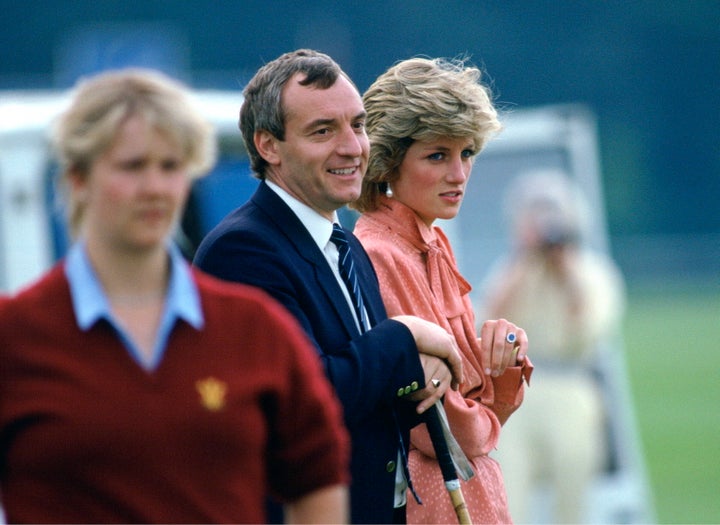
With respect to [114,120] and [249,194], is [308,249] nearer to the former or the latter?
[114,120]

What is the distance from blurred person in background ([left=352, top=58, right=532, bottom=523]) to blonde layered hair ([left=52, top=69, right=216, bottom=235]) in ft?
4.29

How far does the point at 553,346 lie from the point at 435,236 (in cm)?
429

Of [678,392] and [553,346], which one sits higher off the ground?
[678,392]

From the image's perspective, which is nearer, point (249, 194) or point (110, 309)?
point (110, 309)

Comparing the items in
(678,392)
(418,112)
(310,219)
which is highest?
(678,392)

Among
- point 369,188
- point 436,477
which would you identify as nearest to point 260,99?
point 369,188

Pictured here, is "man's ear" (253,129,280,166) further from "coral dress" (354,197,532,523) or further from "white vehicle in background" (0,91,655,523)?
"white vehicle in background" (0,91,655,523)

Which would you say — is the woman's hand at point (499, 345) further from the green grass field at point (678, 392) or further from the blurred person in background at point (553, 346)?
the green grass field at point (678, 392)

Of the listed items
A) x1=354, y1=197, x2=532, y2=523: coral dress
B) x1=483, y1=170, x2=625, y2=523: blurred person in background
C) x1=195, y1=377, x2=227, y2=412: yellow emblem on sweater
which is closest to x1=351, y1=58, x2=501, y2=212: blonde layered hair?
x1=354, y1=197, x2=532, y2=523: coral dress

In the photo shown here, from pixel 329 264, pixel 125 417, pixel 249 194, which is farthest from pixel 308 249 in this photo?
pixel 249 194

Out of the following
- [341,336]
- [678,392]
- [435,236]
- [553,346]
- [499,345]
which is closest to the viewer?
[341,336]

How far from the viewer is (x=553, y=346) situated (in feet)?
26.0

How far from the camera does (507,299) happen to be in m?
7.98

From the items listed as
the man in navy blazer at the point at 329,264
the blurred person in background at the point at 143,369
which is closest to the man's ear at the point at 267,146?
the man in navy blazer at the point at 329,264
